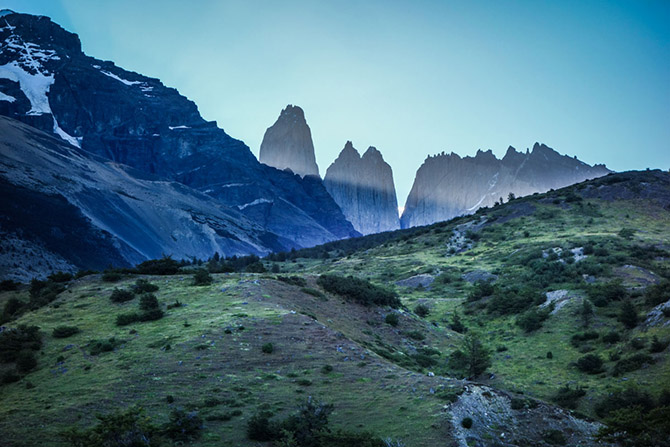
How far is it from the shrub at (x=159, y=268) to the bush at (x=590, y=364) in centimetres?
3587

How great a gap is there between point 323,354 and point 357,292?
13779 mm

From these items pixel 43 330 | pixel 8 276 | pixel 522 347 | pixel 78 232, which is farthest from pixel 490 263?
pixel 78 232

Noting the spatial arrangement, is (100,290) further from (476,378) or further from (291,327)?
(476,378)

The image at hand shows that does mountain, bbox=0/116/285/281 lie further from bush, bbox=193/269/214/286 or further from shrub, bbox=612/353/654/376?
shrub, bbox=612/353/654/376

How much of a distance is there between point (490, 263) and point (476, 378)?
43.6m

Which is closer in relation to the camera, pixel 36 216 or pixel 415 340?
pixel 415 340

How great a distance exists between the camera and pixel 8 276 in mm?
80625

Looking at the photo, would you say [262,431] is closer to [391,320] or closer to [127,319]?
[127,319]

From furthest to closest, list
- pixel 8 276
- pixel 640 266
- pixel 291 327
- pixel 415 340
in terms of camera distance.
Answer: pixel 8 276
pixel 640 266
pixel 415 340
pixel 291 327

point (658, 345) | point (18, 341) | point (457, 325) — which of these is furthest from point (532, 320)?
point (18, 341)

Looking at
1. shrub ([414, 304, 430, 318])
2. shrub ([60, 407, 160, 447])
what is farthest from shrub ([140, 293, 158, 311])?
shrub ([414, 304, 430, 318])

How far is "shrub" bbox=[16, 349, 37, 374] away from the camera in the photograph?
68.6 ft

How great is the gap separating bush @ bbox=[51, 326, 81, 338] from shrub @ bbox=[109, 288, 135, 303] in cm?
530

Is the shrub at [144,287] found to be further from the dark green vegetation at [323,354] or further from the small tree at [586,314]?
the small tree at [586,314]
